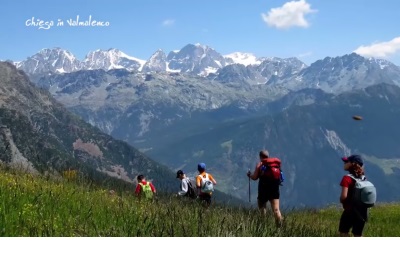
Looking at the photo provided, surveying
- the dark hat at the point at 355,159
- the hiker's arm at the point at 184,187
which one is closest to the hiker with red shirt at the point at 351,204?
the dark hat at the point at 355,159

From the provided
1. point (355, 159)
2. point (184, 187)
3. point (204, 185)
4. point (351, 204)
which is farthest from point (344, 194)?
point (184, 187)

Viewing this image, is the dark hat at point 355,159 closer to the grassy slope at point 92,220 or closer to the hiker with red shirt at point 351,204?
the hiker with red shirt at point 351,204

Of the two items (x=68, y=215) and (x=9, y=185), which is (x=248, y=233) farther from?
(x=9, y=185)

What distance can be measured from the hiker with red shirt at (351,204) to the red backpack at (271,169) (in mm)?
3678

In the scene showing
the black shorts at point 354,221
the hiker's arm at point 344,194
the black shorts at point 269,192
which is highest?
the hiker's arm at point 344,194

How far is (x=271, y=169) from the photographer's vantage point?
12.5 metres

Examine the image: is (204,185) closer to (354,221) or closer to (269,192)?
(269,192)

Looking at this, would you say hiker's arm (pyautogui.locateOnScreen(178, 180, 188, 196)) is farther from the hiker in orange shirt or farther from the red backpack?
the red backpack

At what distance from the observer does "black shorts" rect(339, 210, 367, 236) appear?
8.42m

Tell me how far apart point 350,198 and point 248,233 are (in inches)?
156

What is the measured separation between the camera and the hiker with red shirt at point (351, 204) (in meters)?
8.44
